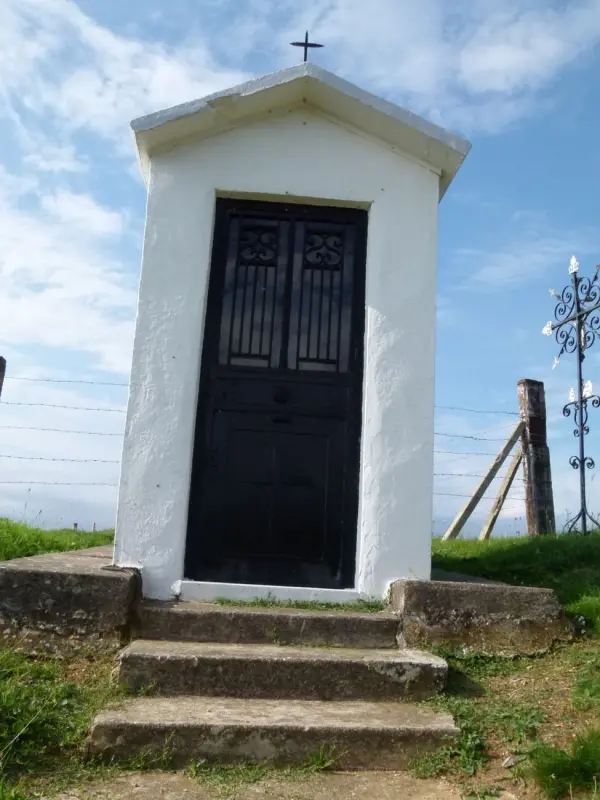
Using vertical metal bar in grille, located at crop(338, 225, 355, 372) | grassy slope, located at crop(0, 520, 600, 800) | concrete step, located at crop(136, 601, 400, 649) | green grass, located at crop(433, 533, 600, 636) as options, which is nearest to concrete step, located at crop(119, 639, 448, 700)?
grassy slope, located at crop(0, 520, 600, 800)

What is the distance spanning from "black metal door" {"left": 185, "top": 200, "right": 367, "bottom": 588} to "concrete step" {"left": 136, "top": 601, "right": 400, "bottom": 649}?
2.08 ft

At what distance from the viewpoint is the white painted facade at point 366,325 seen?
4.56 metres

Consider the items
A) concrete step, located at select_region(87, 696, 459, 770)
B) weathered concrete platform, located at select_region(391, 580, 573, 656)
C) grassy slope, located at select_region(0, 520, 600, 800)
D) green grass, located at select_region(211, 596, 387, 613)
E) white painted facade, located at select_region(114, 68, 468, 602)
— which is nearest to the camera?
grassy slope, located at select_region(0, 520, 600, 800)

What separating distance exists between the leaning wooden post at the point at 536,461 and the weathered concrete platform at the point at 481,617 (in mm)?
4390

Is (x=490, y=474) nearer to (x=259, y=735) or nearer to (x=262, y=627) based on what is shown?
(x=262, y=627)

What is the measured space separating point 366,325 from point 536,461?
475cm

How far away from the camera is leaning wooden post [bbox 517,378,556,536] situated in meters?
8.55

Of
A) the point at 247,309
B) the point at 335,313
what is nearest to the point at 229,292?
the point at 247,309

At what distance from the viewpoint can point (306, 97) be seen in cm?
516

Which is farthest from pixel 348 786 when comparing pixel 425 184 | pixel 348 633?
pixel 425 184

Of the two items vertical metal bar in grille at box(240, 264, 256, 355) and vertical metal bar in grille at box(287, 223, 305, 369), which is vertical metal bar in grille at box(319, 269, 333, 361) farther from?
Answer: vertical metal bar in grille at box(240, 264, 256, 355)

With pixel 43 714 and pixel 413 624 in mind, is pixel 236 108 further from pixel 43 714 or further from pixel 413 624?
pixel 43 714

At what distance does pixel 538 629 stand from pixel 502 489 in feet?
15.9

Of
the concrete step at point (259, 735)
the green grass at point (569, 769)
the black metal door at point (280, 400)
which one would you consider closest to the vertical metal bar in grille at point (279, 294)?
the black metal door at point (280, 400)
